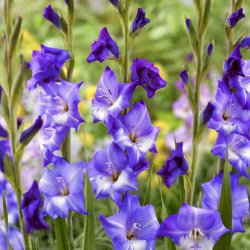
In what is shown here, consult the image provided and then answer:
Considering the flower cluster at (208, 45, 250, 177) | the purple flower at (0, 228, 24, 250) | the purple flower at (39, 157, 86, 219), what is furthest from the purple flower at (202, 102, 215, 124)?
the purple flower at (0, 228, 24, 250)

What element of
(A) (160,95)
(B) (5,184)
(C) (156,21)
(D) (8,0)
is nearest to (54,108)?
(D) (8,0)

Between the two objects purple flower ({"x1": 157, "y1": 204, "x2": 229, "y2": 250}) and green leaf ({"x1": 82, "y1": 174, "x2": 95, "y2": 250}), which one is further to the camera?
green leaf ({"x1": 82, "y1": 174, "x2": 95, "y2": 250})

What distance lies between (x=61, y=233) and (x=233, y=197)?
13.0 inches

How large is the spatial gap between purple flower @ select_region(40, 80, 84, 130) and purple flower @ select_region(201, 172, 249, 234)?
26 centimetres

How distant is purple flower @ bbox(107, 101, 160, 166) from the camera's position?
1.10 meters

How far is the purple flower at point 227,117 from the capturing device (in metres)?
1.13

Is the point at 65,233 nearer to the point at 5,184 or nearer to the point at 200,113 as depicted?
the point at 200,113

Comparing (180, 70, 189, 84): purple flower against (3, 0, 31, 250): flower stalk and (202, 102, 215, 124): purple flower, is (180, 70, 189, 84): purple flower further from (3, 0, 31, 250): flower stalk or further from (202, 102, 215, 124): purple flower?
(3, 0, 31, 250): flower stalk

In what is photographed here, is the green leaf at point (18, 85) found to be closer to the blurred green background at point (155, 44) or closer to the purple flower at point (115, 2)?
the purple flower at point (115, 2)

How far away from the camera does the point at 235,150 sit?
3.95 ft

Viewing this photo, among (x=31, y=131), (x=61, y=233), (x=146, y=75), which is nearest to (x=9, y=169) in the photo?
(x=31, y=131)

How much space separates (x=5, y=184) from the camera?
1.62 m

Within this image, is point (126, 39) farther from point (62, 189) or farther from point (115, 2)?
point (62, 189)

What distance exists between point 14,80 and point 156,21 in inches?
119
